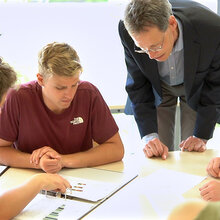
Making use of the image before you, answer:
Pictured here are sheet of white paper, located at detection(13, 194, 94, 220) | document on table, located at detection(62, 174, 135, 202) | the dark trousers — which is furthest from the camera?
the dark trousers

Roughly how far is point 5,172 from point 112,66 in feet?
7.28

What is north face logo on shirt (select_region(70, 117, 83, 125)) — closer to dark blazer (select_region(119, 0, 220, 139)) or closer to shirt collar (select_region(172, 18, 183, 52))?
dark blazer (select_region(119, 0, 220, 139))

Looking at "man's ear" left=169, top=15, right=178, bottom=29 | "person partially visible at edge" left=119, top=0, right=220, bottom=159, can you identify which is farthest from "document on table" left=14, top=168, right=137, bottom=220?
"man's ear" left=169, top=15, right=178, bottom=29

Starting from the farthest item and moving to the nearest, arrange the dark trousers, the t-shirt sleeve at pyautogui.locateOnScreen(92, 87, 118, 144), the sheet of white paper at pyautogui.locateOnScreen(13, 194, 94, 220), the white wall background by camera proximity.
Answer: the white wall background
the dark trousers
the t-shirt sleeve at pyautogui.locateOnScreen(92, 87, 118, 144)
the sheet of white paper at pyautogui.locateOnScreen(13, 194, 94, 220)

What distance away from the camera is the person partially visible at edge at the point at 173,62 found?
1.75m

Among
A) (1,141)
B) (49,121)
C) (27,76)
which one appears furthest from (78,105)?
(27,76)

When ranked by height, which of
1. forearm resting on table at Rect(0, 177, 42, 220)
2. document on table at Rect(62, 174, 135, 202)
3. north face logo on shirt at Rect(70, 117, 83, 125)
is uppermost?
north face logo on shirt at Rect(70, 117, 83, 125)

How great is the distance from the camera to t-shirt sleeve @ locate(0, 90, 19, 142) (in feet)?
5.75

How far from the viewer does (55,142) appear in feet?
5.94

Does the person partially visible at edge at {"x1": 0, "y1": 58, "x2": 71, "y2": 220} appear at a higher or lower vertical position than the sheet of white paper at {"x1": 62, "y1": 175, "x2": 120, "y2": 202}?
higher

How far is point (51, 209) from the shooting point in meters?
1.25

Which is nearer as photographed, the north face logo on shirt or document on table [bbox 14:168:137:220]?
document on table [bbox 14:168:137:220]

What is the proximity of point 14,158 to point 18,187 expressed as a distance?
0.39m

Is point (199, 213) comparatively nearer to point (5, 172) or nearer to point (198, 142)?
point (5, 172)
